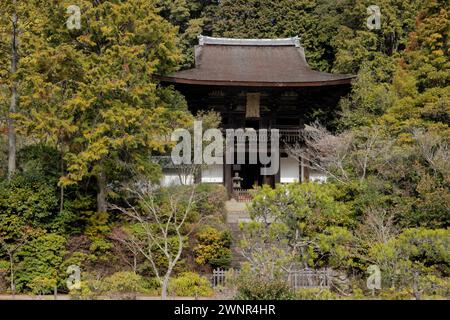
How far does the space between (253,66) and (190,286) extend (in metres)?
13.2

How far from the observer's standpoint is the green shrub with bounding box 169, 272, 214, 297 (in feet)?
51.2

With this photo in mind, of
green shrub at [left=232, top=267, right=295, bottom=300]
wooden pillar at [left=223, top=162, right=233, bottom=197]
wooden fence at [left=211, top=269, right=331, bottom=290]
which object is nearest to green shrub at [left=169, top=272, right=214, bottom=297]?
wooden fence at [left=211, top=269, right=331, bottom=290]

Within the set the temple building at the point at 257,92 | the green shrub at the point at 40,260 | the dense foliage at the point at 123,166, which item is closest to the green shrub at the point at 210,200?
the dense foliage at the point at 123,166

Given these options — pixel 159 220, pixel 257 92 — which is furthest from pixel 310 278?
pixel 257 92

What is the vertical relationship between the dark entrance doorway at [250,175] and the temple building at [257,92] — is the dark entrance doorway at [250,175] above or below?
below

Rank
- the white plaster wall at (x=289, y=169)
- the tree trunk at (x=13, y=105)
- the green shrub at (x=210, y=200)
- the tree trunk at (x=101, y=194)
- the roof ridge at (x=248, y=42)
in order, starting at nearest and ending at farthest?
the tree trunk at (x=101, y=194) < the tree trunk at (x=13, y=105) < the green shrub at (x=210, y=200) < the white plaster wall at (x=289, y=169) < the roof ridge at (x=248, y=42)

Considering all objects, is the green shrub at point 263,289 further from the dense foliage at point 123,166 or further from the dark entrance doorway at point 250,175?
the dark entrance doorway at point 250,175

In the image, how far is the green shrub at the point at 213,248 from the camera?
1709cm

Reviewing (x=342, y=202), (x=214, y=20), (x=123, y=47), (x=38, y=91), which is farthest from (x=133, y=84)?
(x=214, y=20)

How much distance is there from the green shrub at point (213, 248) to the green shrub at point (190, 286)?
38.0 inches

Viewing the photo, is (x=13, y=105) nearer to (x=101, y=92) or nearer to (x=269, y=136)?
(x=101, y=92)

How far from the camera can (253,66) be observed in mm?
26062

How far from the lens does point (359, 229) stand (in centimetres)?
1602

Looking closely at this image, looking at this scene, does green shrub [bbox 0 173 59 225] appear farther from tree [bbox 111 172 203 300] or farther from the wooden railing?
the wooden railing
